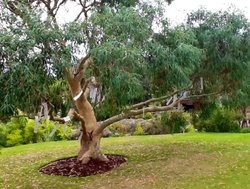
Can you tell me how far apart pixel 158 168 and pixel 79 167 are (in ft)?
6.85

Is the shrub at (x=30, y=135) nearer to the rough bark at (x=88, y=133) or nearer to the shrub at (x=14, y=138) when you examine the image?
the shrub at (x=14, y=138)

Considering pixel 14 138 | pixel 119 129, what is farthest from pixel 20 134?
pixel 119 129

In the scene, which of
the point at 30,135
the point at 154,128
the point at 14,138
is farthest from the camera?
the point at 154,128

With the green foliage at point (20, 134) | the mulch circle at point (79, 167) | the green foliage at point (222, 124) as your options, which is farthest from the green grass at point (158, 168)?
the green foliage at point (222, 124)

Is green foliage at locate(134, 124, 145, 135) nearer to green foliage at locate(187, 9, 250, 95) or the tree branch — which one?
green foliage at locate(187, 9, 250, 95)

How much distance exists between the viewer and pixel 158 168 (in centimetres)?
973

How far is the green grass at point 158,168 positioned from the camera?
8.67 metres

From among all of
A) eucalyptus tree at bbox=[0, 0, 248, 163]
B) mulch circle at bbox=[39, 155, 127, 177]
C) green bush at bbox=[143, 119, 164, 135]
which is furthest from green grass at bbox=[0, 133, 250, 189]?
green bush at bbox=[143, 119, 164, 135]

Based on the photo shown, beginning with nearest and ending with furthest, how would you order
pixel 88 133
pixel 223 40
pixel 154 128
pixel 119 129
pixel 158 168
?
pixel 223 40, pixel 158 168, pixel 88 133, pixel 154 128, pixel 119 129

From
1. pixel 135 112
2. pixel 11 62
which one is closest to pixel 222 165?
pixel 135 112

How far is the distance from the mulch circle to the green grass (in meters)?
0.29

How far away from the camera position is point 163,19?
8289 millimetres

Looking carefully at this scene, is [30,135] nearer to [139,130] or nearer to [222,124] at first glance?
[139,130]

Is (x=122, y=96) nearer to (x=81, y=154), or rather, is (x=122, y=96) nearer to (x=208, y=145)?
(x=81, y=154)
